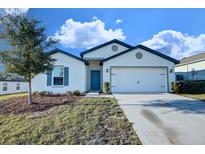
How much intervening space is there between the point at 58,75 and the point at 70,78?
1071 mm

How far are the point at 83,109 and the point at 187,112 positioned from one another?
470 cm

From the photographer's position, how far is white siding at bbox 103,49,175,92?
16875mm

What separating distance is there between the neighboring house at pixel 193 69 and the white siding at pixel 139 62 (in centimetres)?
575

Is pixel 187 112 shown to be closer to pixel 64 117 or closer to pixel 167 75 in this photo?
pixel 64 117

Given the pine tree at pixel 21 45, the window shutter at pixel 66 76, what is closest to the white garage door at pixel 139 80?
the window shutter at pixel 66 76

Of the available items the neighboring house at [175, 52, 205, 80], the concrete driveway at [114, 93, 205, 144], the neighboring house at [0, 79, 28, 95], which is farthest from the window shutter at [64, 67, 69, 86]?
the neighboring house at [0, 79, 28, 95]

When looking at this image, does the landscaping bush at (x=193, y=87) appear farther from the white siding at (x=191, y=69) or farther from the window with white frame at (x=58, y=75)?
the window with white frame at (x=58, y=75)

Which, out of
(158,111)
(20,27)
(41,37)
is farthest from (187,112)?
(20,27)

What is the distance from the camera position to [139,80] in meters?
17.0

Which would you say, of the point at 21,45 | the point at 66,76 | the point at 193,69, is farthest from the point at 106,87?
the point at 193,69

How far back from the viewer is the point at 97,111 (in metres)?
8.73

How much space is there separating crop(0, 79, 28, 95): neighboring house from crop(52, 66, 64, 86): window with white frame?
A: 48.9ft

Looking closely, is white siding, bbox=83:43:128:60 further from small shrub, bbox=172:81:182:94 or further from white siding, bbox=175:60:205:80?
white siding, bbox=175:60:205:80
